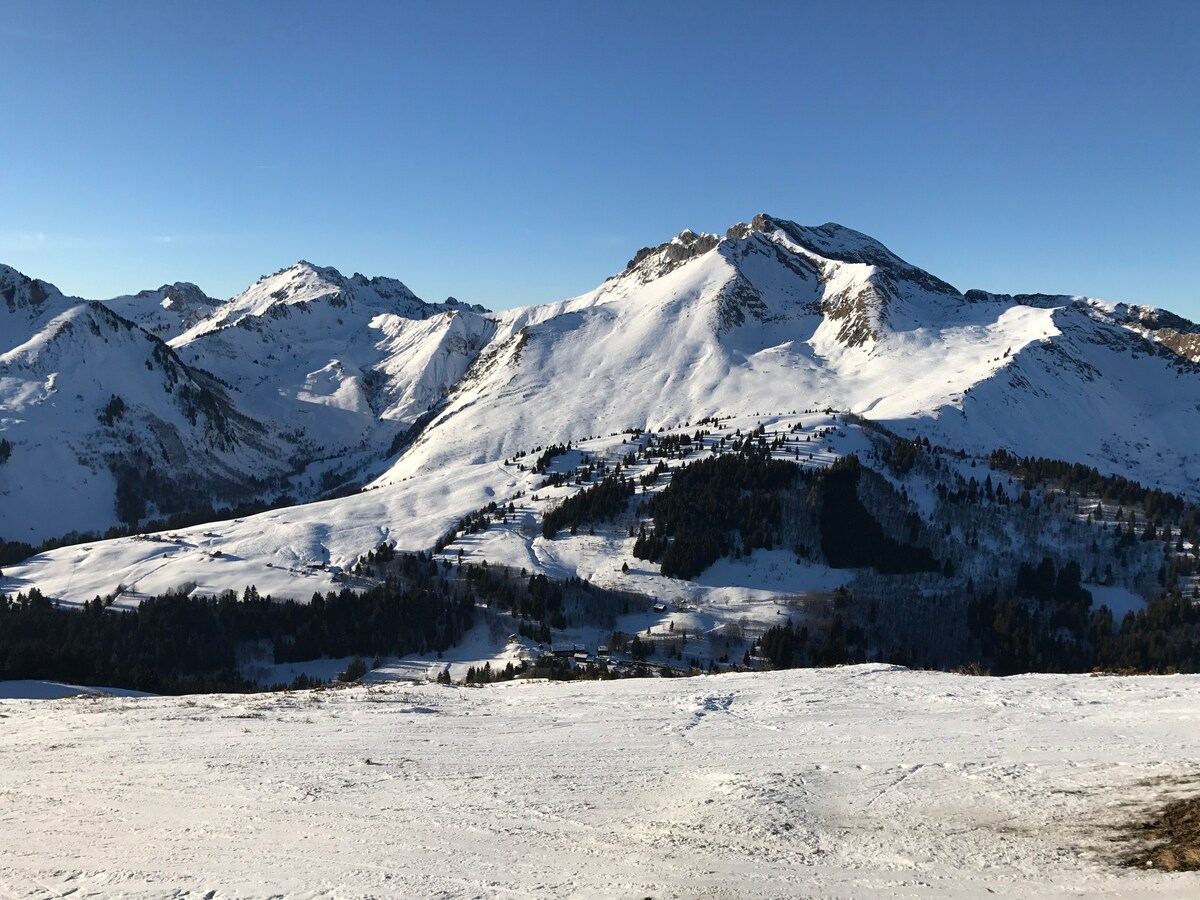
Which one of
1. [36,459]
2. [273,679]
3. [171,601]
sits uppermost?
[36,459]

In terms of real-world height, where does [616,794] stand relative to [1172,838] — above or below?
below

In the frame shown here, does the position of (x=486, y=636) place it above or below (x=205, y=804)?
below

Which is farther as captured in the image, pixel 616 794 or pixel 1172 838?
pixel 616 794

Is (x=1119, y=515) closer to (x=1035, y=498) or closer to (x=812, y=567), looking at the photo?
(x=1035, y=498)

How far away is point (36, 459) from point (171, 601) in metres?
125

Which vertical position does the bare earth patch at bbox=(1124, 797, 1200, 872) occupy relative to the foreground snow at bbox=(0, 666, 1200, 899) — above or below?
above

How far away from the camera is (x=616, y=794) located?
18.5m

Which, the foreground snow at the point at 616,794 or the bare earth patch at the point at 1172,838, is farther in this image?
the foreground snow at the point at 616,794

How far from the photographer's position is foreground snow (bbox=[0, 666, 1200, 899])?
1439 centimetres

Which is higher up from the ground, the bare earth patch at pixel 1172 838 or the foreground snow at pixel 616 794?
the bare earth patch at pixel 1172 838

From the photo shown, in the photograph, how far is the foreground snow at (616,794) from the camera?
14391 mm

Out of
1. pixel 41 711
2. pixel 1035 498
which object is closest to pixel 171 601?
pixel 41 711

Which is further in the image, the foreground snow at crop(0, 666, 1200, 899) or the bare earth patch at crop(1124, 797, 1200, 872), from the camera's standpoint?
the foreground snow at crop(0, 666, 1200, 899)

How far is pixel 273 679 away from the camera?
7812 centimetres
